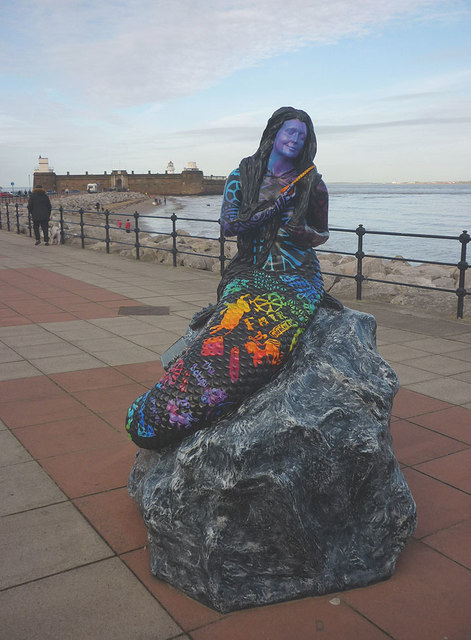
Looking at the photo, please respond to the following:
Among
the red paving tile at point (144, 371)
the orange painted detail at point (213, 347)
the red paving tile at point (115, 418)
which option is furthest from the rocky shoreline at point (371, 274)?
the orange painted detail at point (213, 347)

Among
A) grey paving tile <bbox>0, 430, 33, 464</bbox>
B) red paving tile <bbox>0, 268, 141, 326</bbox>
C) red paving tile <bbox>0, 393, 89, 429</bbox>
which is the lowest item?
grey paving tile <bbox>0, 430, 33, 464</bbox>

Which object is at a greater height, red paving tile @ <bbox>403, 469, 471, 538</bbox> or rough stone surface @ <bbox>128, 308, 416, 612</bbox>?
rough stone surface @ <bbox>128, 308, 416, 612</bbox>

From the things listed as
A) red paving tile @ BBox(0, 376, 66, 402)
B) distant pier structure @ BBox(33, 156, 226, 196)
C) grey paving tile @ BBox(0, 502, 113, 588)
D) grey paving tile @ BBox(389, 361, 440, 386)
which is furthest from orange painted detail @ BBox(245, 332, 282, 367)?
distant pier structure @ BBox(33, 156, 226, 196)

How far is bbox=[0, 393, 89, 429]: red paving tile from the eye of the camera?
470 cm

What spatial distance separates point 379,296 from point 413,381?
4753 millimetres

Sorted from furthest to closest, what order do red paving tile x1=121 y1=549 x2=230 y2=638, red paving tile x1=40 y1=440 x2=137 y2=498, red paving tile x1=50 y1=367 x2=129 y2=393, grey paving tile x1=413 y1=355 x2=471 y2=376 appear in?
grey paving tile x1=413 y1=355 x2=471 y2=376 < red paving tile x1=50 y1=367 x2=129 y2=393 < red paving tile x1=40 y1=440 x2=137 y2=498 < red paving tile x1=121 y1=549 x2=230 y2=638

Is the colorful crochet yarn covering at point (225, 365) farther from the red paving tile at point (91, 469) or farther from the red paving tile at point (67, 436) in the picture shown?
the red paving tile at point (67, 436)

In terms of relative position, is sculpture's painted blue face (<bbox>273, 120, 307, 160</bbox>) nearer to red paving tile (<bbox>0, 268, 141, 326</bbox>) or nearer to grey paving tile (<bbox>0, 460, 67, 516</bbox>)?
grey paving tile (<bbox>0, 460, 67, 516</bbox>)

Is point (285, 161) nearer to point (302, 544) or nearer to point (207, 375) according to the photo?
point (207, 375)

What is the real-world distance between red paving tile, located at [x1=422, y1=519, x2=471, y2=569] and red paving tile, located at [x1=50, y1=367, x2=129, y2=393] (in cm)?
310

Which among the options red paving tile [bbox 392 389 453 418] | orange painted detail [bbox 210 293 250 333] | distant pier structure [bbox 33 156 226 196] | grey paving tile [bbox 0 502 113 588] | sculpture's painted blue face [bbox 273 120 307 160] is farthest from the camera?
distant pier structure [bbox 33 156 226 196]

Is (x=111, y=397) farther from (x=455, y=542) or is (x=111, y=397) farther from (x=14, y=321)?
(x=14, y=321)

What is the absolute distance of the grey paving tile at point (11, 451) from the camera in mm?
4020

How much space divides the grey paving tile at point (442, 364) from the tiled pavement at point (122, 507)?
2 cm
